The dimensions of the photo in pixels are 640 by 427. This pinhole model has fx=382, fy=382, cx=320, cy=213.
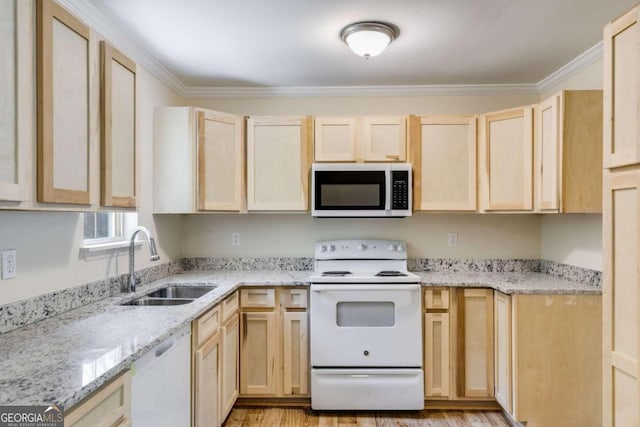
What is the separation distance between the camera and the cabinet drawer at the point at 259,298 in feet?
8.71

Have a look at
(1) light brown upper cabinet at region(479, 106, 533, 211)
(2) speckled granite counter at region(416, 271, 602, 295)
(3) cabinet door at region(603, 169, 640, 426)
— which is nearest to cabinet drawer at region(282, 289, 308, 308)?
(2) speckled granite counter at region(416, 271, 602, 295)

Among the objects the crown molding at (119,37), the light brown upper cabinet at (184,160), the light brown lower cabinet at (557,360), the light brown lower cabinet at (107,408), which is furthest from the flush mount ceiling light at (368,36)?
the light brown lower cabinet at (107,408)

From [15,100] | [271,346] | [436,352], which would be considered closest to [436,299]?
[436,352]

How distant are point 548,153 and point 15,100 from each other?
271 cm

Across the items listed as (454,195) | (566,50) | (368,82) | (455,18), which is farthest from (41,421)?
(566,50)

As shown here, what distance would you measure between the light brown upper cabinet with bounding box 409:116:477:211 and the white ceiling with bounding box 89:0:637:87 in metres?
0.41

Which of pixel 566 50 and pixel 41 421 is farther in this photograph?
pixel 566 50

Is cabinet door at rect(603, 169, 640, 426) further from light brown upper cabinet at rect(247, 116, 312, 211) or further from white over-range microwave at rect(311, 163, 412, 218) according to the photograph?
light brown upper cabinet at rect(247, 116, 312, 211)

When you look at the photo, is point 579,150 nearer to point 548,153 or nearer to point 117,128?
point 548,153

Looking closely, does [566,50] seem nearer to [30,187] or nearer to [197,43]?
[197,43]

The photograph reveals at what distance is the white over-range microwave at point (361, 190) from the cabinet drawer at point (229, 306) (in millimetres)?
826

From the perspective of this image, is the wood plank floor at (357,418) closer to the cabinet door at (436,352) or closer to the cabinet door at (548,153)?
the cabinet door at (436,352)

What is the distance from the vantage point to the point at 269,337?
2648 millimetres

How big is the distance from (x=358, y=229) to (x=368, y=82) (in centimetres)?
118
